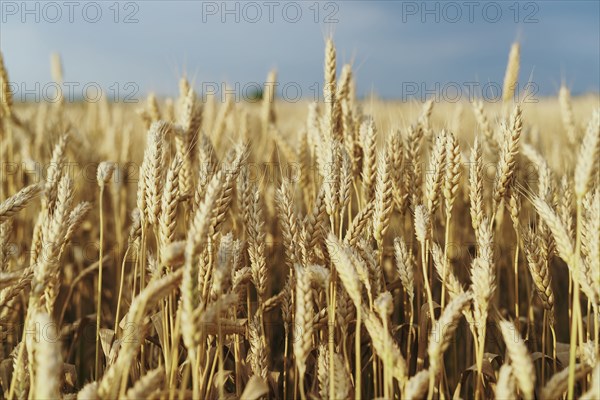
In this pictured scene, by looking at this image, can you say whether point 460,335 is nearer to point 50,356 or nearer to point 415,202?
point 415,202

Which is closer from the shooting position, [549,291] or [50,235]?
[50,235]

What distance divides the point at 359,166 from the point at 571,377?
151cm

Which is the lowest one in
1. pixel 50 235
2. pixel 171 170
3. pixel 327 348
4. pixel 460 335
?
pixel 460 335

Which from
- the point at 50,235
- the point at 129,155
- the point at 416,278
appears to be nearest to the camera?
the point at 50,235

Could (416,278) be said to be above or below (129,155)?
below

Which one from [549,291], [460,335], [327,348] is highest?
[549,291]

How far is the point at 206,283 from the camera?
196 cm

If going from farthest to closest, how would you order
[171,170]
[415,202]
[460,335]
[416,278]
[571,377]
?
[460,335]
[416,278]
[415,202]
[171,170]
[571,377]

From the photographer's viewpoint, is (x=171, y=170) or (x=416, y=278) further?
(x=416, y=278)

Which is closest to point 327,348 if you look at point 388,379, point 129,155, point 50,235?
point 388,379

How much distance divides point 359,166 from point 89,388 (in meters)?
1.67

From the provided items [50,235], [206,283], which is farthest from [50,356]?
[206,283]

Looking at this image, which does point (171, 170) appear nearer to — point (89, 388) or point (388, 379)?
point (89, 388)

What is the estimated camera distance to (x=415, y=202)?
2432 mm
